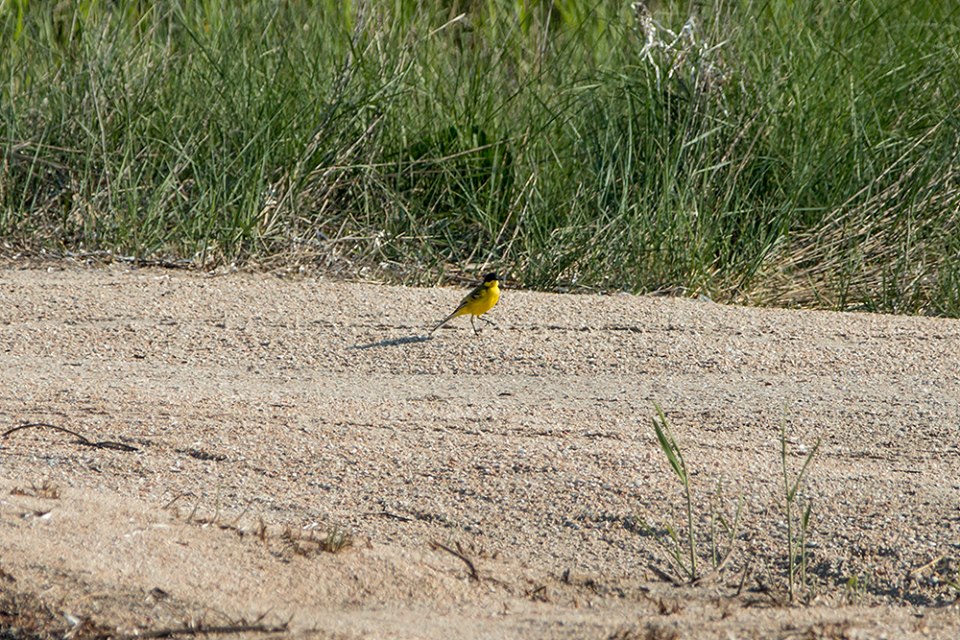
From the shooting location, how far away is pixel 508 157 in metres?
6.89

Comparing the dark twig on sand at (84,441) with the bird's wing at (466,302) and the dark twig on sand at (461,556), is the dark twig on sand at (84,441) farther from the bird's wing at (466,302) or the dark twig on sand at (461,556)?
the bird's wing at (466,302)

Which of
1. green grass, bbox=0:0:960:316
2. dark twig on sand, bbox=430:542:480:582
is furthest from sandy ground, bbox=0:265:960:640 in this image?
green grass, bbox=0:0:960:316

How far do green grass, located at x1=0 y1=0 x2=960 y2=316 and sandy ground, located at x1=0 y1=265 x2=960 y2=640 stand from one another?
871 mm

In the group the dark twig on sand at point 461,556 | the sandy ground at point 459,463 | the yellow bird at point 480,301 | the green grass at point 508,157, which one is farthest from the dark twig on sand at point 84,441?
the green grass at point 508,157

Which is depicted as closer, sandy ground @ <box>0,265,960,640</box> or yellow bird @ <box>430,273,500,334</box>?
sandy ground @ <box>0,265,960,640</box>

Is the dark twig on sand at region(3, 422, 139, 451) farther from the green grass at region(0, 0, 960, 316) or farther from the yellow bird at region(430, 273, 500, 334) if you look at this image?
the green grass at region(0, 0, 960, 316)

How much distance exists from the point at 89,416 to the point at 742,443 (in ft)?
6.41

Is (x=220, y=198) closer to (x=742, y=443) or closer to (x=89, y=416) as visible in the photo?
(x=89, y=416)

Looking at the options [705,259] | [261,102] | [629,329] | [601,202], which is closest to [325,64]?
[261,102]

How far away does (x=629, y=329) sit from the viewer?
514 centimetres

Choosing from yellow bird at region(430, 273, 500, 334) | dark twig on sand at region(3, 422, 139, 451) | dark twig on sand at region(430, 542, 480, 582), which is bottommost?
dark twig on sand at region(3, 422, 139, 451)

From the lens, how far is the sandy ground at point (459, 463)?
280 centimetres

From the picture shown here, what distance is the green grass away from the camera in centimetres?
636

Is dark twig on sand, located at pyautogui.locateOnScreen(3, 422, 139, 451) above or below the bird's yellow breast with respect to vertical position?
below
